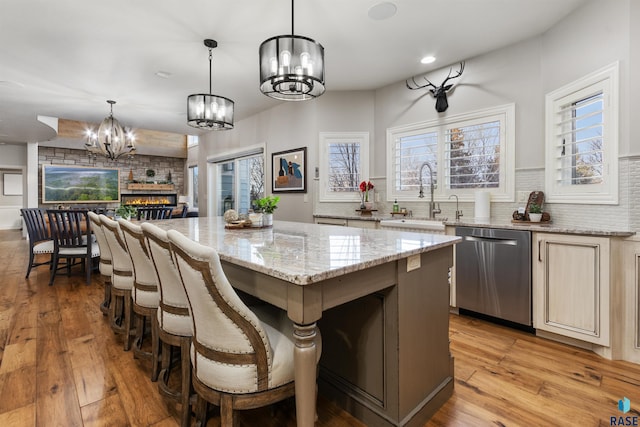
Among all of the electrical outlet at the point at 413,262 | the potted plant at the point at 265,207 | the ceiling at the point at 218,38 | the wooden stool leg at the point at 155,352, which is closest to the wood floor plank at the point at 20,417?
the wooden stool leg at the point at 155,352

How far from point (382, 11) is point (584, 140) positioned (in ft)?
6.42

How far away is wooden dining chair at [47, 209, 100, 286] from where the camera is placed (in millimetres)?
3863

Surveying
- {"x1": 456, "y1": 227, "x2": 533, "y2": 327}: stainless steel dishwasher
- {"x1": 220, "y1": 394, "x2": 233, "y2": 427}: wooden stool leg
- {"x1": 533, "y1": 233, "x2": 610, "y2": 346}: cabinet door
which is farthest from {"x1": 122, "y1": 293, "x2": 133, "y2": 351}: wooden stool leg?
{"x1": 533, "y1": 233, "x2": 610, "y2": 346}: cabinet door

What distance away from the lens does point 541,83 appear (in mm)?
2883

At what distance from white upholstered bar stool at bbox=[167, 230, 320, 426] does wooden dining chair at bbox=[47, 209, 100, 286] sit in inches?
142

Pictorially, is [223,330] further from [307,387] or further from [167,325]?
[167,325]

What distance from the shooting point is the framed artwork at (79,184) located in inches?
336

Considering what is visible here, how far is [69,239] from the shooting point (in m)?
4.01

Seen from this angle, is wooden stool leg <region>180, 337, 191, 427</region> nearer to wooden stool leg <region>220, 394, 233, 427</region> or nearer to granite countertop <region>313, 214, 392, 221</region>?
wooden stool leg <region>220, 394, 233, 427</region>

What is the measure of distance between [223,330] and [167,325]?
24.6 inches

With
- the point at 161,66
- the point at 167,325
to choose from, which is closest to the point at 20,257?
the point at 161,66

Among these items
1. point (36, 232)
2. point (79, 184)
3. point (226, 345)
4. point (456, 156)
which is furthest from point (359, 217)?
point (79, 184)

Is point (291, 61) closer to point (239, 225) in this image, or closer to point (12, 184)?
point (239, 225)

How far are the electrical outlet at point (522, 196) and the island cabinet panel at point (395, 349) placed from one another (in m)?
→ 1.79
